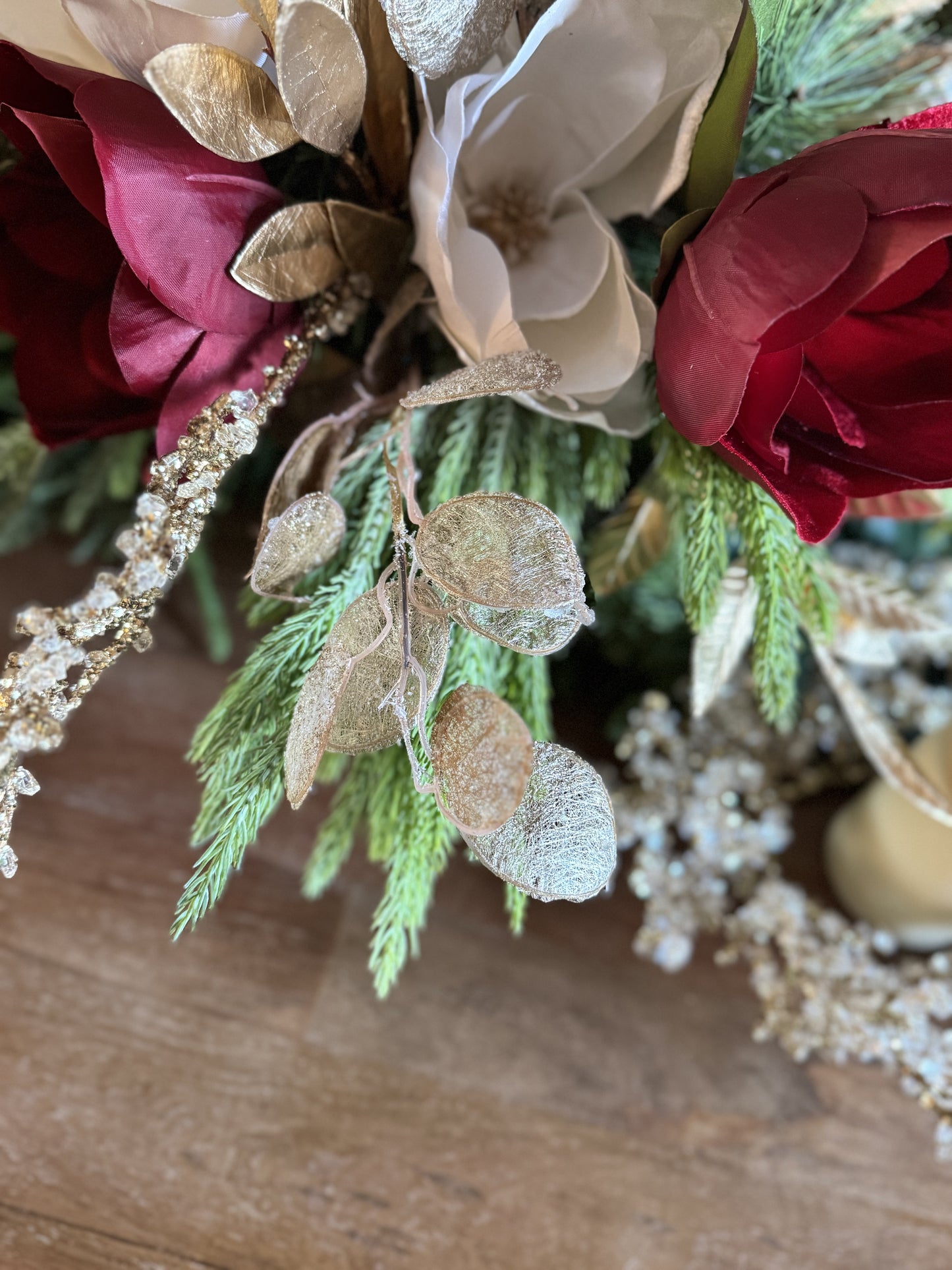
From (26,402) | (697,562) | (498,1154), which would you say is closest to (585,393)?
(697,562)

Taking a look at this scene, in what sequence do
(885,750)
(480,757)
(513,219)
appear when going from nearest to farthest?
(480,757) < (513,219) < (885,750)

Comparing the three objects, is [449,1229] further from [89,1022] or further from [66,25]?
[66,25]

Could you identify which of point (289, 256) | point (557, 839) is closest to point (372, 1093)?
point (557, 839)

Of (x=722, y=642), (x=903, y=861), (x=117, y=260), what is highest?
(x=117, y=260)

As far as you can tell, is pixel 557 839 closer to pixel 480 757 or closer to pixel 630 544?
pixel 480 757

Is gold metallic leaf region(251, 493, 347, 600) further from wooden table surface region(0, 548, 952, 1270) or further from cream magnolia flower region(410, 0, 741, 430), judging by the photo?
wooden table surface region(0, 548, 952, 1270)

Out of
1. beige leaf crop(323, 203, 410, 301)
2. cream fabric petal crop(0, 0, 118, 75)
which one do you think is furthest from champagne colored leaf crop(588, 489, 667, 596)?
cream fabric petal crop(0, 0, 118, 75)
